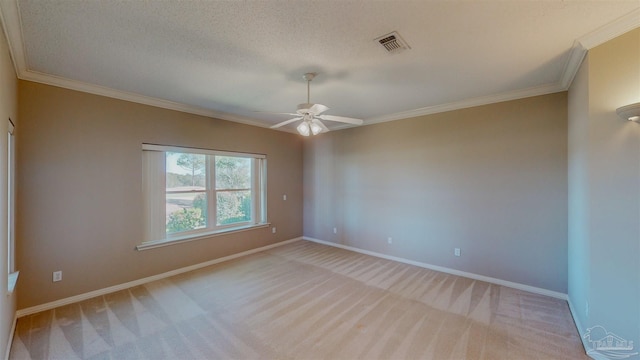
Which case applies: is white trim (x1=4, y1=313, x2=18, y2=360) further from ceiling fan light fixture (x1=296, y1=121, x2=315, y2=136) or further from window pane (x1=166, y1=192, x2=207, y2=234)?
ceiling fan light fixture (x1=296, y1=121, x2=315, y2=136)

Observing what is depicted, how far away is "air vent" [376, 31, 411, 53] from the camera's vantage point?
2071mm

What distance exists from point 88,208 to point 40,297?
3.42 feet

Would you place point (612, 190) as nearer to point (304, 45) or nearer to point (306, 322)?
point (304, 45)

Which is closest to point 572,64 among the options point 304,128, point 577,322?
point 577,322

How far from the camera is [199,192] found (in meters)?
4.36

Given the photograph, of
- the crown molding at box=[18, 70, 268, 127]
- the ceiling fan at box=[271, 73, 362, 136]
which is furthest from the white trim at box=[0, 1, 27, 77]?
the ceiling fan at box=[271, 73, 362, 136]

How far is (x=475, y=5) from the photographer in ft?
5.65

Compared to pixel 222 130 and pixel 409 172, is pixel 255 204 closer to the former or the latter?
pixel 222 130

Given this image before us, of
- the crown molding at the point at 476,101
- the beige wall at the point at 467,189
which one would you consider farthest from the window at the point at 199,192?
the crown molding at the point at 476,101

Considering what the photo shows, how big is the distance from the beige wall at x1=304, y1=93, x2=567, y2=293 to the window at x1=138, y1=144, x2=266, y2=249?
1.80 meters

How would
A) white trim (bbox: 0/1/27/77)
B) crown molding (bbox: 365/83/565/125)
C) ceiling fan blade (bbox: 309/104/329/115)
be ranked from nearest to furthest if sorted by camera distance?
white trim (bbox: 0/1/27/77), ceiling fan blade (bbox: 309/104/329/115), crown molding (bbox: 365/83/565/125)

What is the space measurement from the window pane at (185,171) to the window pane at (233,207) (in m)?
0.47

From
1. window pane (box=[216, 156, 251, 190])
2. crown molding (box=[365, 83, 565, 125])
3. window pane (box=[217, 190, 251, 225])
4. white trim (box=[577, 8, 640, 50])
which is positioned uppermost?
white trim (box=[577, 8, 640, 50])

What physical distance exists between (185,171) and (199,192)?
423 mm
